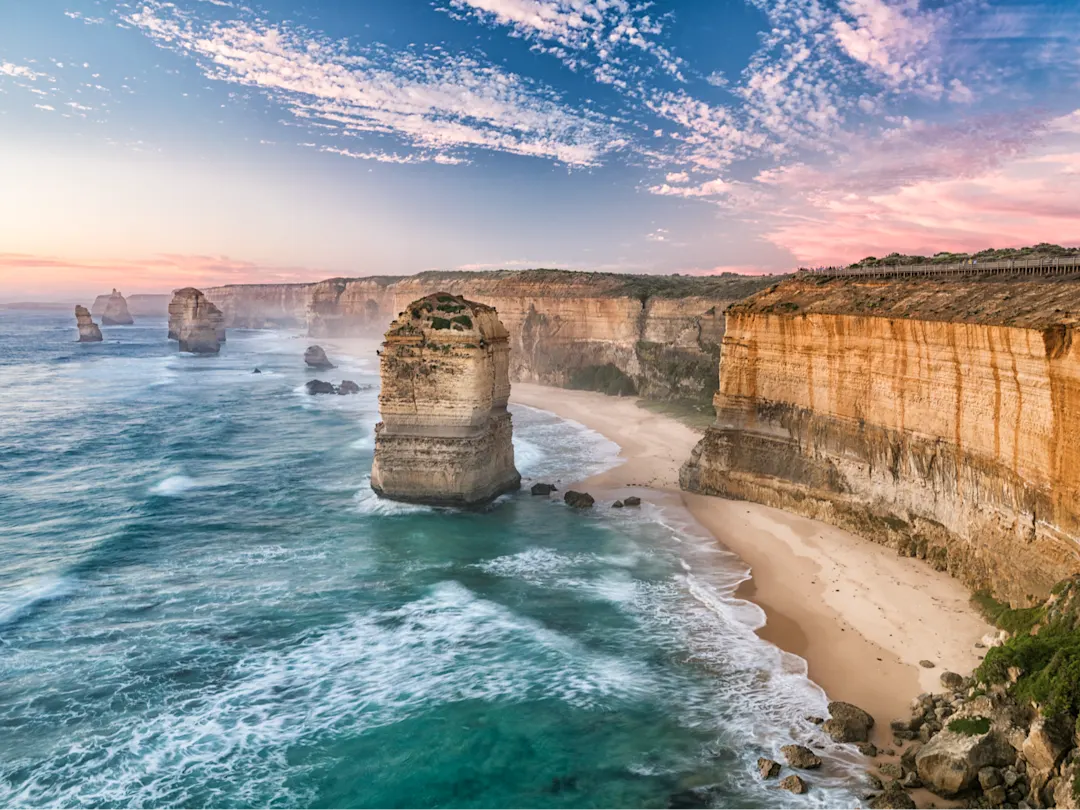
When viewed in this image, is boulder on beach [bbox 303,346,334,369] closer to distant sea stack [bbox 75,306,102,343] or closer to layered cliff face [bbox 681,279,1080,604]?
layered cliff face [bbox 681,279,1080,604]


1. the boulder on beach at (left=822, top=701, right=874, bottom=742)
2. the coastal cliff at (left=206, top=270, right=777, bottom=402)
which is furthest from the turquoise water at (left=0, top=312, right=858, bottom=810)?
the coastal cliff at (left=206, top=270, right=777, bottom=402)

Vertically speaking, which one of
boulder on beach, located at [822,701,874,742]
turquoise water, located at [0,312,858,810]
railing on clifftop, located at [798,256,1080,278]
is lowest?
turquoise water, located at [0,312,858,810]

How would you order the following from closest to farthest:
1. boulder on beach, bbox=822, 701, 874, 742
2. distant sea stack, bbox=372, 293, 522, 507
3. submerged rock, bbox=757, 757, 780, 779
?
submerged rock, bbox=757, 757, 780, 779
boulder on beach, bbox=822, 701, 874, 742
distant sea stack, bbox=372, 293, 522, 507

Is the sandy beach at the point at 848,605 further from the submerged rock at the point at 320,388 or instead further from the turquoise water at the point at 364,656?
the submerged rock at the point at 320,388

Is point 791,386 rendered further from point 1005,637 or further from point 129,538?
point 129,538

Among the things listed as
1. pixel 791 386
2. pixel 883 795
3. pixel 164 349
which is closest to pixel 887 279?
pixel 791 386

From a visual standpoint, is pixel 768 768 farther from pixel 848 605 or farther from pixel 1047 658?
pixel 848 605

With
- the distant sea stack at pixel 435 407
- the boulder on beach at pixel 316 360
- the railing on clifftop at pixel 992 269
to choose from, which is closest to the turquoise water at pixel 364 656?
the distant sea stack at pixel 435 407

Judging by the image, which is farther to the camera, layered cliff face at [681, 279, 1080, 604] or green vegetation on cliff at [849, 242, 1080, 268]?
green vegetation on cliff at [849, 242, 1080, 268]
